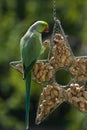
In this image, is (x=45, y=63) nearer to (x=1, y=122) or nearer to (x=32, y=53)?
(x=32, y=53)

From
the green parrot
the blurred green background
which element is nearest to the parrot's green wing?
the green parrot

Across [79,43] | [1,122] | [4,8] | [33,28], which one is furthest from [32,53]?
[79,43]

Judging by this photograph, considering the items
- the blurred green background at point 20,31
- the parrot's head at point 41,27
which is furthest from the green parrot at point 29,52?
the blurred green background at point 20,31

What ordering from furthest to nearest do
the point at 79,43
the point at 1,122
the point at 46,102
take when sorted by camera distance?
1. the point at 79,43
2. the point at 1,122
3. the point at 46,102

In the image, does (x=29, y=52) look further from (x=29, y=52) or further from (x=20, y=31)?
(x=20, y=31)

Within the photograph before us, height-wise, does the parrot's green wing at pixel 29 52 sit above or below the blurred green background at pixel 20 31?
above

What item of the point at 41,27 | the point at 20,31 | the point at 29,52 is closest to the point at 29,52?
the point at 29,52

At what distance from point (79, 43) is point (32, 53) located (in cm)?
420

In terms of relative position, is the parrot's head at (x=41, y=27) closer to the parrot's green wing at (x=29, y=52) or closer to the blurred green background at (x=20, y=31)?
the parrot's green wing at (x=29, y=52)

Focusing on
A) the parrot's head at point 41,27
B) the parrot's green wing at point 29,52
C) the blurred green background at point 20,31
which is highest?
the parrot's head at point 41,27

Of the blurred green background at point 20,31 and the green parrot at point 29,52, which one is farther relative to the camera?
the blurred green background at point 20,31

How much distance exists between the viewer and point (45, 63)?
3.42 meters

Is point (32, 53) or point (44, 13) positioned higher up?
point (32, 53)

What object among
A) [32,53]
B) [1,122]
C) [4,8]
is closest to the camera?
[32,53]
